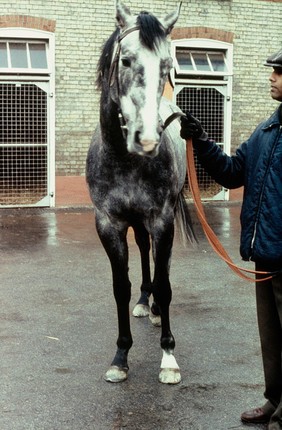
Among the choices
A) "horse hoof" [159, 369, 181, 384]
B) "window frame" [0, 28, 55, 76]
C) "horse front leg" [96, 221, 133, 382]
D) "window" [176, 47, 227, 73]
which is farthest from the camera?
"window" [176, 47, 227, 73]

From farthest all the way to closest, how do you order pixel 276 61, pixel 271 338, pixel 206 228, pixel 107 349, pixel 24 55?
pixel 24 55 → pixel 107 349 → pixel 206 228 → pixel 271 338 → pixel 276 61

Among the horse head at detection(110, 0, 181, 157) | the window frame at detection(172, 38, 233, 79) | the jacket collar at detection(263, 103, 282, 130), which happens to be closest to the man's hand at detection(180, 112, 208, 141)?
the horse head at detection(110, 0, 181, 157)

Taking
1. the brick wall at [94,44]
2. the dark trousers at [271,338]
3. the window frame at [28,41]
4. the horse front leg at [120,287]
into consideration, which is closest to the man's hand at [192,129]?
the dark trousers at [271,338]

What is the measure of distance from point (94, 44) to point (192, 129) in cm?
1107

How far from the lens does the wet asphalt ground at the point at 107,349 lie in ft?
14.3

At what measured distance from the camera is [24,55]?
14.2 meters

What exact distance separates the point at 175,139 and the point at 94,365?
2.02m

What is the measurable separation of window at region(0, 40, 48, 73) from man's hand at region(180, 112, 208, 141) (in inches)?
408

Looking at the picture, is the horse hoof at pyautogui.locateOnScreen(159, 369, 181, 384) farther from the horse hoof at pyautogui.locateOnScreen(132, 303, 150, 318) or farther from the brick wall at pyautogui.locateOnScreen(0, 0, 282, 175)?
the brick wall at pyautogui.locateOnScreen(0, 0, 282, 175)

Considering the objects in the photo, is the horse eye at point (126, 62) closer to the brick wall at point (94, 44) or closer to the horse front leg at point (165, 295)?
the horse front leg at point (165, 295)

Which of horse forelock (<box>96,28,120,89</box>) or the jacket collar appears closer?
the jacket collar

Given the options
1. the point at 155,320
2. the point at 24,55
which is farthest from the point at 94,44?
the point at 155,320

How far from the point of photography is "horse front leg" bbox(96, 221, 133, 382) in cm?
500

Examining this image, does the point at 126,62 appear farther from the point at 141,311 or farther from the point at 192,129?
the point at 141,311
